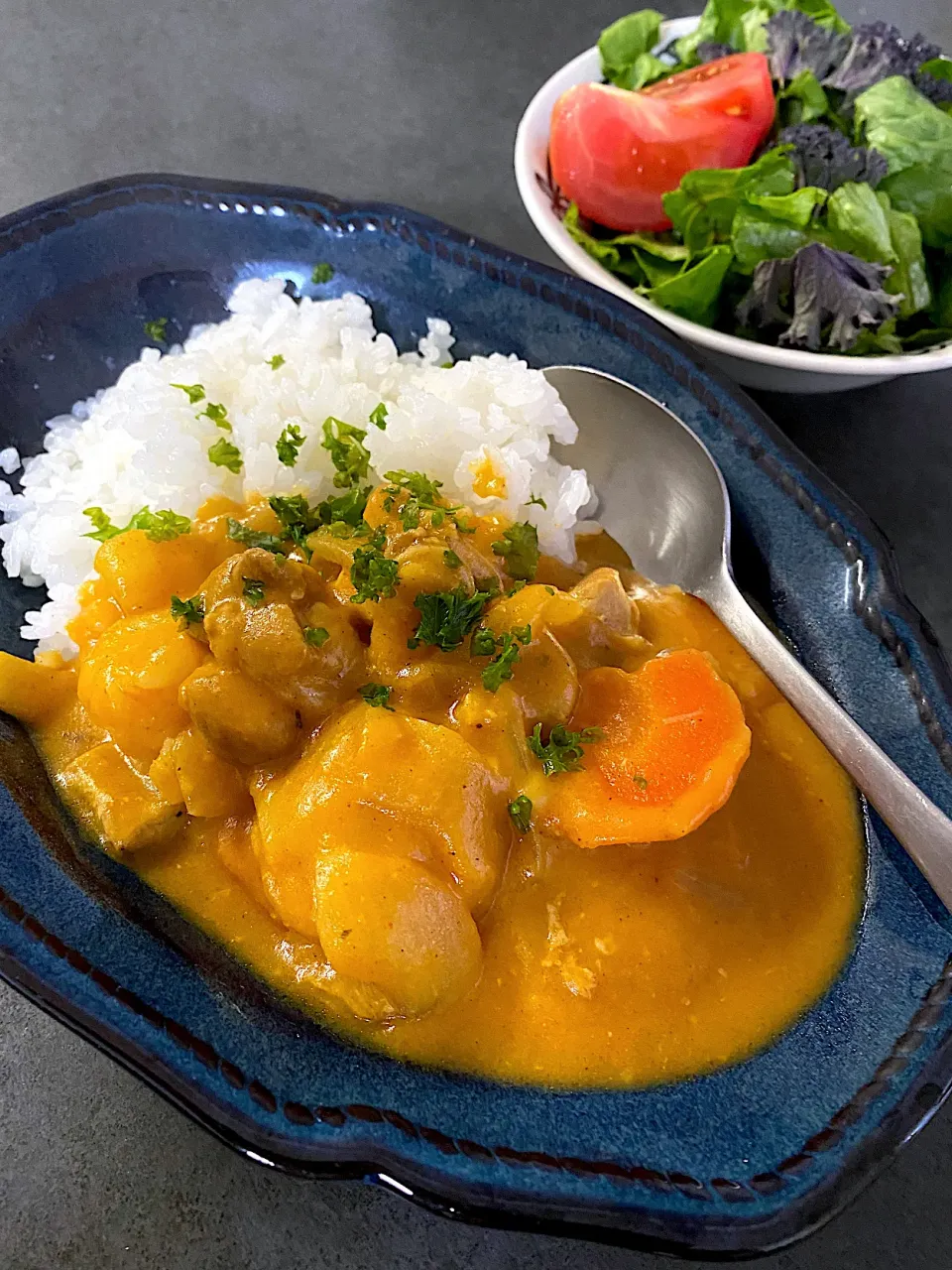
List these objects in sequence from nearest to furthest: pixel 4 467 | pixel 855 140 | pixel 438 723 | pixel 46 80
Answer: pixel 438 723 → pixel 4 467 → pixel 855 140 → pixel 46 80

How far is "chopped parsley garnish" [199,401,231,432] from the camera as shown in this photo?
7.17 ft

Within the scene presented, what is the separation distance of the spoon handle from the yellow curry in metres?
0.09

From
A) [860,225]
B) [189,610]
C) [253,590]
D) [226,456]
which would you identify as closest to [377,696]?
[253,590]

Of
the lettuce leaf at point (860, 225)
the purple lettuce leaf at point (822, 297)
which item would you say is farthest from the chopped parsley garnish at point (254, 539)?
the lettuce leaf at point (860, 225)

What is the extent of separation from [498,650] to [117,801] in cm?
74

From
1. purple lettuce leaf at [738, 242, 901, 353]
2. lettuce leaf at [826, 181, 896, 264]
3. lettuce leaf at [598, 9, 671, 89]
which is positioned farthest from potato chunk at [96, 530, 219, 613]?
lettuce leaf at [598, 9, 671, 89]

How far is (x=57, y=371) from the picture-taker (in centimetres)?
225

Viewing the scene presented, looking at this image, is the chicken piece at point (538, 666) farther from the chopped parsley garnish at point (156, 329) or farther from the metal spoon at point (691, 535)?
the chopped parsley garnish at point (156, 329)

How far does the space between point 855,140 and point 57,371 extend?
220 centimetres

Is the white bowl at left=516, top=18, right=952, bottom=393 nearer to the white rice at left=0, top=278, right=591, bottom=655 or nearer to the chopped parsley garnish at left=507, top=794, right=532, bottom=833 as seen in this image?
the white rice at left=0, top=278, right=591, bottom=655

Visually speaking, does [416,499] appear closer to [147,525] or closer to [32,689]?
[147,525]

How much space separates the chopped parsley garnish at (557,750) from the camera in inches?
64.3

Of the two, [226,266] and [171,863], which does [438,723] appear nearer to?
[171,863]

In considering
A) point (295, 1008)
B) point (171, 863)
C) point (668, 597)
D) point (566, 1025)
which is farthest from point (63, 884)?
point (668, 597)
